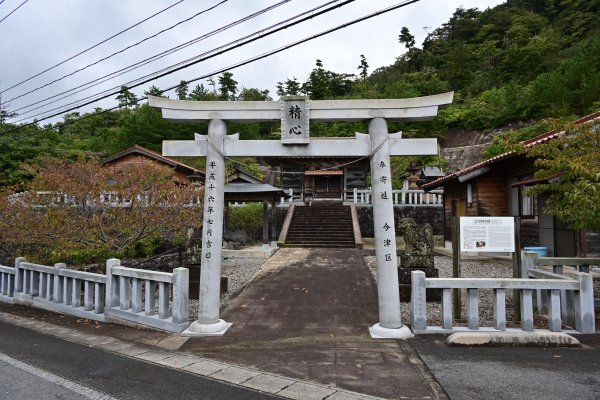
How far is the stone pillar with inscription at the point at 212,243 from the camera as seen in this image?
609 centimetres

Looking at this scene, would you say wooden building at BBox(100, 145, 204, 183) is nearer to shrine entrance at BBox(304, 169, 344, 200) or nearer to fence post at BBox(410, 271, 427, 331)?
shrine entrance at BBox(304, 169, 344, 200)

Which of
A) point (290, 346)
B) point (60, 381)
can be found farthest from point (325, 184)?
point (60, 381)

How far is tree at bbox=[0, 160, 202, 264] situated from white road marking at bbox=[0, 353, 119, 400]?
9.69 ft

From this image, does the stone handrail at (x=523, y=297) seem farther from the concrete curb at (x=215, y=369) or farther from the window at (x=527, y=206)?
the window at (x=527, y=206)

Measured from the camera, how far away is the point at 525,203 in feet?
42.4

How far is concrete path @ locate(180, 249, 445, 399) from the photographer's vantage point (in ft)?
14.0

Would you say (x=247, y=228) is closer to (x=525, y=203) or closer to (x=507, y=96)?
(x=525, y=203)

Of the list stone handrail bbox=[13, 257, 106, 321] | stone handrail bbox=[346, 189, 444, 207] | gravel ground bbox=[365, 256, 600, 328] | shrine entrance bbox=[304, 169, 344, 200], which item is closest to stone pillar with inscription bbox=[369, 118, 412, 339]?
gravel ground bbox=[365, 256, 600, 328]

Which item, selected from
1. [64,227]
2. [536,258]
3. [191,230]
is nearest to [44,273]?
[64,227]

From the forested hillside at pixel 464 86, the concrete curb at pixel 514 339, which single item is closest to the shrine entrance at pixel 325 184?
the forested hillside at pixel 464 86

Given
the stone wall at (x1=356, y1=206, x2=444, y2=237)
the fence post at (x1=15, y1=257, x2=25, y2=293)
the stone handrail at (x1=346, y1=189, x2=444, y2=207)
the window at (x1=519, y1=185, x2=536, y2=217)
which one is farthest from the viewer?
the stone handrail at (x1=346, y1=189, x2=444, y2=207)

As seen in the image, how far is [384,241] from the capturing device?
19.5 feet

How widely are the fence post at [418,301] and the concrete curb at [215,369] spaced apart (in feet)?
7.36

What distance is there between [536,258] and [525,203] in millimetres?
7186
